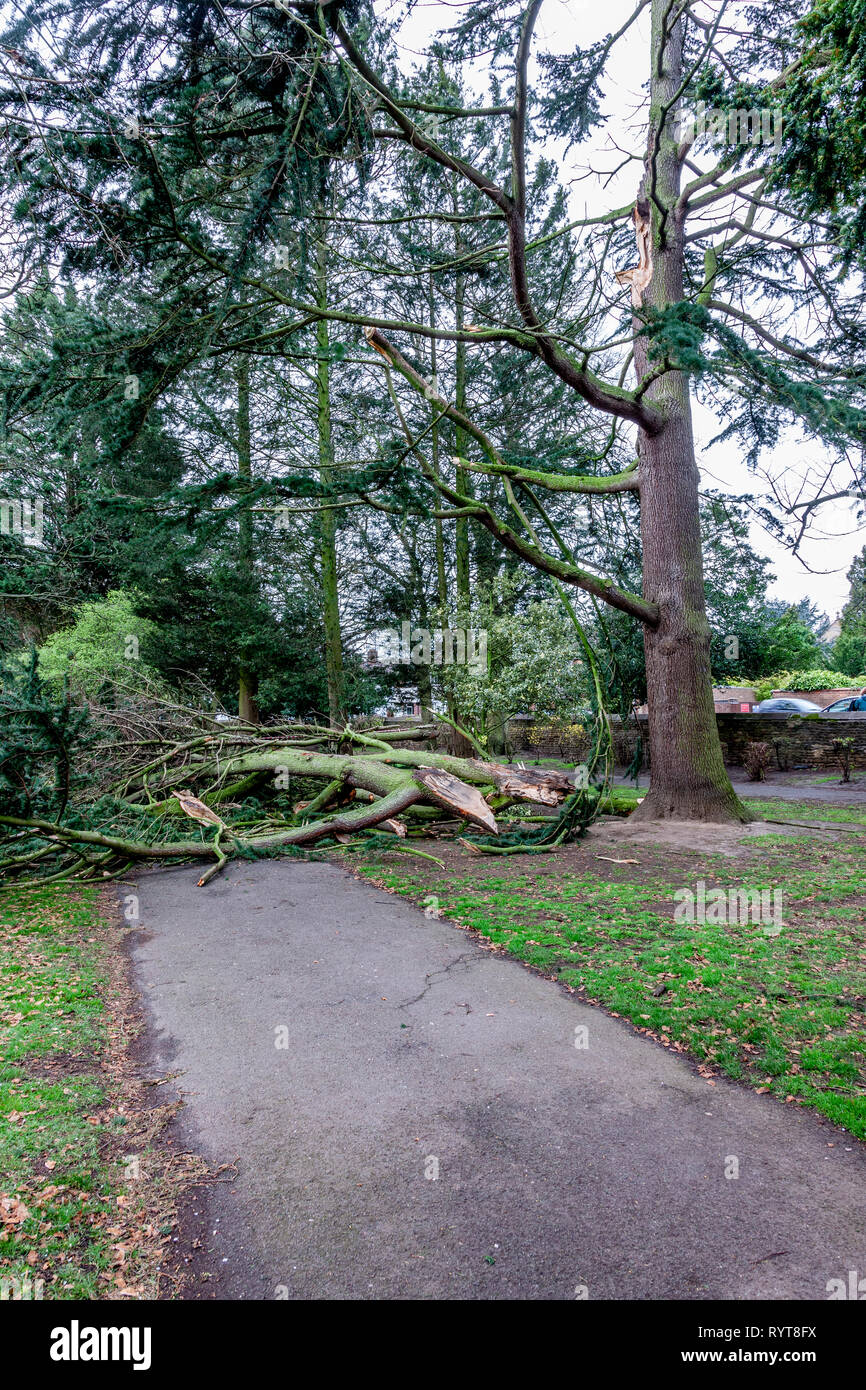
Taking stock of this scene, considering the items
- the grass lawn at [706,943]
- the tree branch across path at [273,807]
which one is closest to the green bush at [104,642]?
the tree branch across path at [273,807]

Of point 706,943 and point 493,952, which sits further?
point 493,952

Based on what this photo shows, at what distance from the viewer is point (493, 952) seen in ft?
17.4

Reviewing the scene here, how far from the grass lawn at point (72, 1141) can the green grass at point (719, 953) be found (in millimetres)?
2689

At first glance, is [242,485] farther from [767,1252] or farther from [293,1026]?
[767,1252]

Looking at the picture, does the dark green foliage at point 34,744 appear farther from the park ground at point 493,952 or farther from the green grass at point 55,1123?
the green grass at point 55,1123

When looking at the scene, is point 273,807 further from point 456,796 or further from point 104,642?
point 104,642

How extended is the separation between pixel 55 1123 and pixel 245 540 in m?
15.5

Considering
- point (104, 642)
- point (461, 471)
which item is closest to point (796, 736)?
point (461, 471)

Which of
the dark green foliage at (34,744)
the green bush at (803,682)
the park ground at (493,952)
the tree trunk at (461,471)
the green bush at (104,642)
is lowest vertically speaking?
the park ground at (493,952)

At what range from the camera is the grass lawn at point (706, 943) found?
11.6ft

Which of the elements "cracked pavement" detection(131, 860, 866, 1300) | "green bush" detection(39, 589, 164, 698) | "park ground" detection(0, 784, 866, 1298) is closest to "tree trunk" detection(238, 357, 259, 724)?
"green bush" detection(39, 589, 164, 698)

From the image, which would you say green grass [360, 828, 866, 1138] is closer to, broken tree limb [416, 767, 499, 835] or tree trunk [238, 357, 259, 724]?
broken tree limb [416, 767, 499, 835]

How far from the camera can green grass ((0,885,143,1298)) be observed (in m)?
2.19

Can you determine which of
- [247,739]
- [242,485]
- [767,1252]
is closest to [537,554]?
[242,485]
